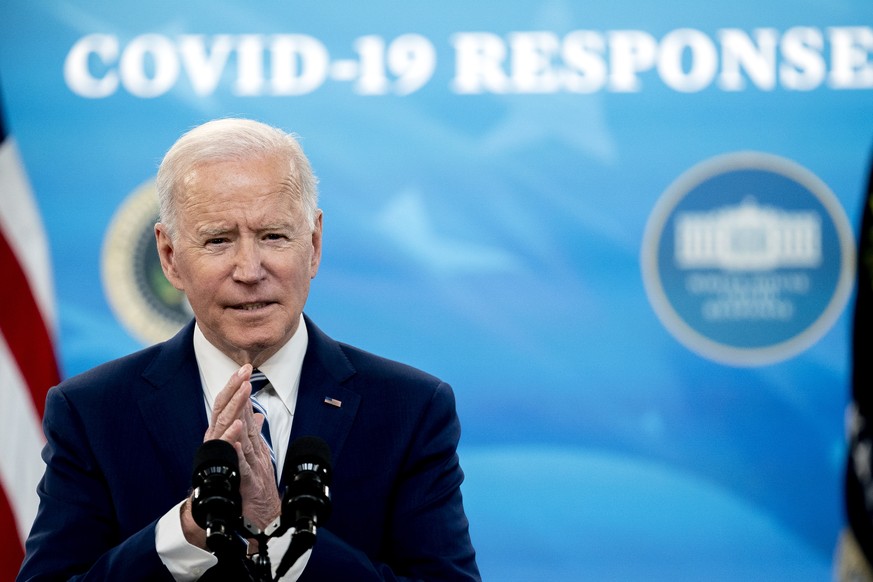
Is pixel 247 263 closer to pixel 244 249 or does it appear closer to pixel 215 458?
pixel 244 249

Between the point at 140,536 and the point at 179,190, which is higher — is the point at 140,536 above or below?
below

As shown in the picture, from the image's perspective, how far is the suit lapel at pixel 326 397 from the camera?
2.01m

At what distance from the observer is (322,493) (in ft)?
4.93

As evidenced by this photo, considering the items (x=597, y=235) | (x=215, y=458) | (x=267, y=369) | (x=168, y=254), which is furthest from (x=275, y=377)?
(x=597, y=235)

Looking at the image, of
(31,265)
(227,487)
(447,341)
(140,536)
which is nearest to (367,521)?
(140,536)

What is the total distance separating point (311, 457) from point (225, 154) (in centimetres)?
64

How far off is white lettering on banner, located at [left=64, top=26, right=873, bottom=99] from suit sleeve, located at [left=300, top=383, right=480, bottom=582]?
7.83ft

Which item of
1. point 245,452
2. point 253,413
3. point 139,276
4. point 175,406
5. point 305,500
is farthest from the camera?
point 139,276

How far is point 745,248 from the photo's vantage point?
13.8ft

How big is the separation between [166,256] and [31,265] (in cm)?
258

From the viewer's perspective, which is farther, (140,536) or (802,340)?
(802,340)

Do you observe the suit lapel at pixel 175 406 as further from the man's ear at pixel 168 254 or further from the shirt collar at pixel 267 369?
the man's ear at pixel 168 254

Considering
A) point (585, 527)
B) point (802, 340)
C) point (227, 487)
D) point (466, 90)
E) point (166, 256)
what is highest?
point (466, 90)

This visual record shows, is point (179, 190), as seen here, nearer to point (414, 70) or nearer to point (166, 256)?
point (166, 256)
